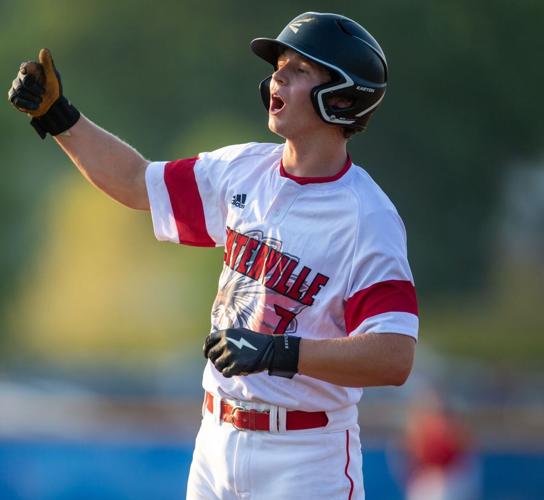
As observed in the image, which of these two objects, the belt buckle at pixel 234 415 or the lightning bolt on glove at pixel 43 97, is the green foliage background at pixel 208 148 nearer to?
the lightning bolt on glove at pixel 43 97

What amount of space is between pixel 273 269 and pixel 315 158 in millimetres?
402

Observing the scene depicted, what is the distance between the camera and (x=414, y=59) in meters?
12.4

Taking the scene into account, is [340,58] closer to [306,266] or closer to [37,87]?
[306,266]

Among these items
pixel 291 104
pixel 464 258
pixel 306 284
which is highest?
pixel 464 258

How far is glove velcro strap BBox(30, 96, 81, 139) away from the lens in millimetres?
3975

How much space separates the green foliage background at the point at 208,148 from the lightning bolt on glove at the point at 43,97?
25.9ft

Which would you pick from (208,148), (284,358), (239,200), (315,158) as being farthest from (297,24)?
(208,148)

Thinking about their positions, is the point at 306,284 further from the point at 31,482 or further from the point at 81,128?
the point at 31,482

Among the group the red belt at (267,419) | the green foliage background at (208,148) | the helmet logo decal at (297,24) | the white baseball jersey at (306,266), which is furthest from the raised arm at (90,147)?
the green foliage background at (208,148)

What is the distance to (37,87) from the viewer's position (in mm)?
3918

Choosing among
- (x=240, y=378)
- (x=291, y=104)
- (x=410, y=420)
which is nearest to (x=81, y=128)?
(x=291, y=104)

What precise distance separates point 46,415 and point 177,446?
1447 mm

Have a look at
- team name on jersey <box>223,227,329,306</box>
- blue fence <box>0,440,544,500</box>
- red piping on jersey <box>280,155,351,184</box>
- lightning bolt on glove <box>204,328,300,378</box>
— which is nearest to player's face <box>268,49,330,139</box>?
red piping on jersey <box>280,155,351,184</box>

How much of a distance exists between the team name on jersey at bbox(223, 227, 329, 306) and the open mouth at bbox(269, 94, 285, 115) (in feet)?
1.38
